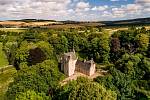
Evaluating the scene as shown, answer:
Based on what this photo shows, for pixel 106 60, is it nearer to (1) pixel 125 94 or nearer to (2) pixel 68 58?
(2) pixel 68 58

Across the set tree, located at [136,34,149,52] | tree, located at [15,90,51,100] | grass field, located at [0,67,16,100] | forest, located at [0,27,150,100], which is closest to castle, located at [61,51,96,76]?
forest, located at [0,27,150,100]

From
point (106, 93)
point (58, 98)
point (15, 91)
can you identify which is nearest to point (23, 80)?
point (15, 91)

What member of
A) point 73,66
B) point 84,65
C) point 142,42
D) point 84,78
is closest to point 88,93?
point 84,78

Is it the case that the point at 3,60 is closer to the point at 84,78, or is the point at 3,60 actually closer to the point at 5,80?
the point at 5,80

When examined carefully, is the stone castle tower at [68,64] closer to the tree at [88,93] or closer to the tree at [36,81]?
the tree at [36,81]

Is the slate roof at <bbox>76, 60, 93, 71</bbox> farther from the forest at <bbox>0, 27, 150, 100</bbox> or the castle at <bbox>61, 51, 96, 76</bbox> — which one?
the forest at <bbox>0, 27, 150, 100</bbox>

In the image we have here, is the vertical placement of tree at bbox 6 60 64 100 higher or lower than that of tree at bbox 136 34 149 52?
lower
